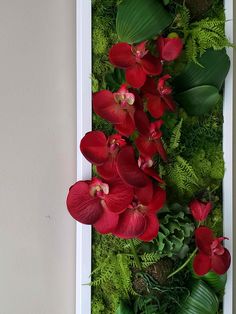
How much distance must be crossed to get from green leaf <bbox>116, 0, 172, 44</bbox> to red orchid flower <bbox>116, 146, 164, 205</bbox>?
0.19 metres

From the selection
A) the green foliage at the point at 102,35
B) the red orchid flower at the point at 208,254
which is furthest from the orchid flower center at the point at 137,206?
the green foliage at the point at 102,35

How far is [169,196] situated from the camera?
0.77 m

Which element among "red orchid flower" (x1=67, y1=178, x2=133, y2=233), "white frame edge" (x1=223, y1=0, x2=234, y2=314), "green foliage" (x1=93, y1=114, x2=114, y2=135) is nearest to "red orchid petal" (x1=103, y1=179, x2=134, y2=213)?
"red orchid flower" (x1=67, y1=178, x2=133, y2=233)

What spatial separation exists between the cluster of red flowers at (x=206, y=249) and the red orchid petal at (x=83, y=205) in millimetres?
179

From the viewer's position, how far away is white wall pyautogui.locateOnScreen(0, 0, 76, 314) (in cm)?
78

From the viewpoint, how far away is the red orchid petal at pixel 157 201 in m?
0.70

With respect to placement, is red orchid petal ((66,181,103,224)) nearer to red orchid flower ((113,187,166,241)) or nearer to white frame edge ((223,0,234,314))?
red orchid flower ((113,187,166,241))

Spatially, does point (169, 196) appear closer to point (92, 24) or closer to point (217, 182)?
point (217, 182)

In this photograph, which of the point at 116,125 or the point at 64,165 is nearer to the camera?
the point at 116,125

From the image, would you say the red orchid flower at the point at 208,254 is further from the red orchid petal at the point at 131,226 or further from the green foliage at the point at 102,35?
the green foliage at the point at 102,35

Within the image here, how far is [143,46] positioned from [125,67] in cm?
5

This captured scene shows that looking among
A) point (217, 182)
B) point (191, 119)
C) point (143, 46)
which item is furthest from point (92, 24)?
point (217, 182)

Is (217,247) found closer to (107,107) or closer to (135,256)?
(135,256)

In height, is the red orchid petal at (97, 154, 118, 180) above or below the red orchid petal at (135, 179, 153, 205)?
above
